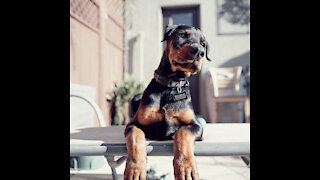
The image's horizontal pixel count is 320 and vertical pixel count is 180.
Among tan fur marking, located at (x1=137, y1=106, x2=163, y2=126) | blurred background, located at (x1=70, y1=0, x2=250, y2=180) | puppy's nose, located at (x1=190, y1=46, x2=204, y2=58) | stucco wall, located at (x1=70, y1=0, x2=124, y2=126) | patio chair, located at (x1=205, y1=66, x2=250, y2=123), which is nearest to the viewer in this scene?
puppy's nose, located at (x1=190, y1=46, x2=204, y2=58)

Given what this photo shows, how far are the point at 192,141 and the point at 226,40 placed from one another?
6389mm

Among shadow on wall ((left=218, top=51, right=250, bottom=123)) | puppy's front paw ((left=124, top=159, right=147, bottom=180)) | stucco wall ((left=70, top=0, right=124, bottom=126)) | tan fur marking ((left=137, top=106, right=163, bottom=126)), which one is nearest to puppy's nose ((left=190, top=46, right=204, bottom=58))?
tan fur marking ((left=137, top=106, right=163, bottom=126))

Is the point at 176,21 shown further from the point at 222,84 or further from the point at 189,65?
the point at 189,65

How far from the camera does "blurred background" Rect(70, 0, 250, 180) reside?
5320 millimetres

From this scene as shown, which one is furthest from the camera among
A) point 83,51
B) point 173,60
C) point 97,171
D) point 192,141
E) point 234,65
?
point 234,65

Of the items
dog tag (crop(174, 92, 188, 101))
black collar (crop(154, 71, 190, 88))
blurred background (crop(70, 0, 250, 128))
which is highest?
blurred background (crop(70, 0, 250, 128))

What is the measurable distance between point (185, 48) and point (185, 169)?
2.46 feet

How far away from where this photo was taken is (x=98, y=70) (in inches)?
203

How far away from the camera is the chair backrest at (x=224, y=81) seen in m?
6.26

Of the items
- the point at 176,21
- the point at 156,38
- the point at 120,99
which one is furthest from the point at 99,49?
the point at 176,21

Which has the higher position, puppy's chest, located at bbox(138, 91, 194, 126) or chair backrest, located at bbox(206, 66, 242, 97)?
chair backrest, located at bbox(206, 66, 242, 97)

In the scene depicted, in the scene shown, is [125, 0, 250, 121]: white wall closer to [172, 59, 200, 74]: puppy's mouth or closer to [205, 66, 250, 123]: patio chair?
[205, 66, 250, 123]: patio chair
